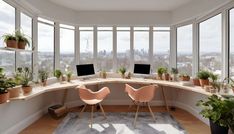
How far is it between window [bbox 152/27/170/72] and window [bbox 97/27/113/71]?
1.24 meters

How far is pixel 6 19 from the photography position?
306 cm

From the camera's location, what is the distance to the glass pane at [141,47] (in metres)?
5.16

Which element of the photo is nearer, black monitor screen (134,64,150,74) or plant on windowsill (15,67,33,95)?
plant on windowsill (15,67,33,95)

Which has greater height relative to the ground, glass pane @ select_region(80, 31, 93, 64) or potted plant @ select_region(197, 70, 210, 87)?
glass pane @ select_region(80, 31, 93, 64)

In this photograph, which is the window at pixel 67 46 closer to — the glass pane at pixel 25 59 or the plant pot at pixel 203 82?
the glass pane at pixel 25 59

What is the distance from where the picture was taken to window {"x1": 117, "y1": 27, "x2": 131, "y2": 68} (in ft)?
17.0

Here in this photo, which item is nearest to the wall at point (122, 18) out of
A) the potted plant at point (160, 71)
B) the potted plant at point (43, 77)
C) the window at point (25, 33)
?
the potted plant at point (160, 71)

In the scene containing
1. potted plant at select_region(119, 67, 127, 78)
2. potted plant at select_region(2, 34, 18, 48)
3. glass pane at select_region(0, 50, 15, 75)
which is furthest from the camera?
potted plant at select_region(119, 67, 127, 78)

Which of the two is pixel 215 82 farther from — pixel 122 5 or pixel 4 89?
pixel 4 89

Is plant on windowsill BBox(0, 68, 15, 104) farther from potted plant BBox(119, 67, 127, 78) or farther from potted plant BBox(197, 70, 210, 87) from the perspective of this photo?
potted plant BBox(197, 70, 210, 87)

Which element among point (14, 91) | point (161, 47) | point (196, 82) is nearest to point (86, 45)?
point (161, 47)

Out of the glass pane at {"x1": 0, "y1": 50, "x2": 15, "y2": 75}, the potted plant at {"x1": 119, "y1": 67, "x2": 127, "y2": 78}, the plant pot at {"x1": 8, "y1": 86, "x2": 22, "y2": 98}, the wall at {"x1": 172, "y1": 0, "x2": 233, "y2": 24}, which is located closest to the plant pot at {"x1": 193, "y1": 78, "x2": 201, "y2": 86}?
the wall at {"x1": 172, "y1": 0, "x2": 233, "y2": 24}

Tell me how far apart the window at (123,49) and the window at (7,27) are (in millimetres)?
2707

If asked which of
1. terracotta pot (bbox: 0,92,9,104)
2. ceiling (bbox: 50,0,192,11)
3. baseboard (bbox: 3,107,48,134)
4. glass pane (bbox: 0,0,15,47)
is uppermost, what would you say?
ceiling (bbox: 50,0,192,11)
